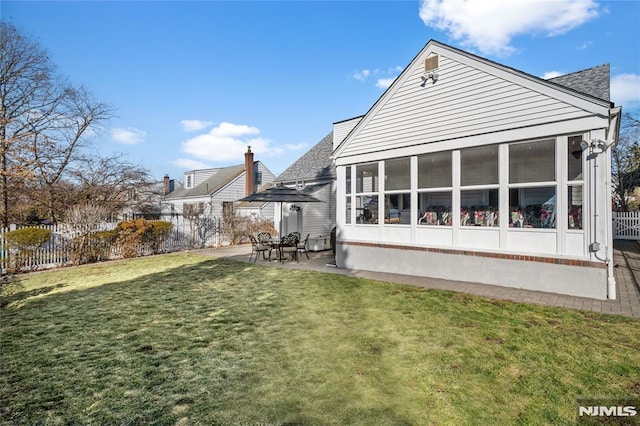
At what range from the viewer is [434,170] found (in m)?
9.24

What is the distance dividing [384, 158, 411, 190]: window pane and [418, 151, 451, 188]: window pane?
1.37ft

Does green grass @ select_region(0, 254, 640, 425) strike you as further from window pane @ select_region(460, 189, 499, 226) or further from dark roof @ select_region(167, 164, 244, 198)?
dark roof @ select_region(167, 164, 244, 198)

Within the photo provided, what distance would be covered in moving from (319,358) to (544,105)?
25.1ft

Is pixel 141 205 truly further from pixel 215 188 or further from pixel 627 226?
pixel 627 226

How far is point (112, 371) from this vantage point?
3.95 m

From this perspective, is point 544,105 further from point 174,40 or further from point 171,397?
point 174,40

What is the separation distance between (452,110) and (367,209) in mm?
4068

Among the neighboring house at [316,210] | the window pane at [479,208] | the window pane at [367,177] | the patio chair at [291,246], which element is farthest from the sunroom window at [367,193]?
the neighboring house at [316,210]

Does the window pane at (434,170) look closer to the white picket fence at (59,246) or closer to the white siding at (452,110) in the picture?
the white siding at (452,110)

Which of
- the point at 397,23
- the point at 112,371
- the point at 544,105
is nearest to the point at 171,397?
the point at 112,371

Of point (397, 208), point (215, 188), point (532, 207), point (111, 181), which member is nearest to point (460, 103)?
point (532, 207)

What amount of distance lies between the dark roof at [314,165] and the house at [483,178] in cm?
614

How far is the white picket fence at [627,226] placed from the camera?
20.5 metres

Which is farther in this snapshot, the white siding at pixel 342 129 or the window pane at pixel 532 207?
the white siding at pixel 342 129
